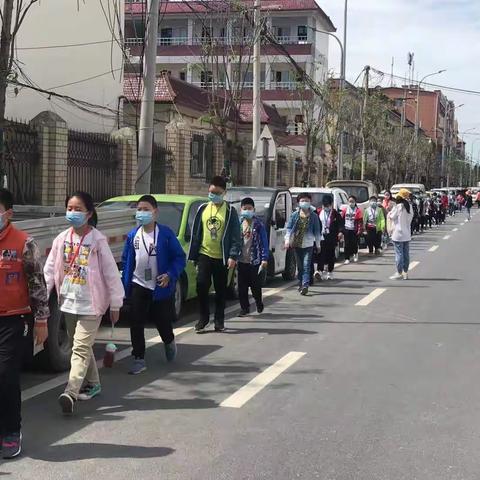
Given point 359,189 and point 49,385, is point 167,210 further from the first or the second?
point 359,189

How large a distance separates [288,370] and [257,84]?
15644 mm

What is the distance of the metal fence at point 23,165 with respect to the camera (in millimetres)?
16011

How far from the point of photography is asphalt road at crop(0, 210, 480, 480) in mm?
4465

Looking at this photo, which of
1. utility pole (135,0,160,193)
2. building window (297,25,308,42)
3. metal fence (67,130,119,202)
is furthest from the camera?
building window (297,25,308,42)

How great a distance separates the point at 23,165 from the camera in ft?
54.7

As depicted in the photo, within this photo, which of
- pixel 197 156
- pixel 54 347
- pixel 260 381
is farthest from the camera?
pixel 197 156

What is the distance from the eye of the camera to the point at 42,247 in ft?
21.2

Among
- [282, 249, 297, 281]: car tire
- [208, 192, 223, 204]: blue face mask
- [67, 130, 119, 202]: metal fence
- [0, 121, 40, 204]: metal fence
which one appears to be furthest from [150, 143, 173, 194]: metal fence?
[208, 192, 223, 204]: blue face mask

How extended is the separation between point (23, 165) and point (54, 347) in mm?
10871

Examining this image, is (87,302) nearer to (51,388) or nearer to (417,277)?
(51,388)

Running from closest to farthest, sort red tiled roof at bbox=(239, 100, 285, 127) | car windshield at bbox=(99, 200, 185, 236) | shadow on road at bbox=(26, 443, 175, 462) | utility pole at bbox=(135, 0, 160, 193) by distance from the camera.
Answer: shadow on road at bbox=(26, 443, 175, 462) < car windshield at bbox=(99, 200, 185, 236) < utility pole at bbox=(135, 0, 160, 193) < red tiled roof at bbox=(239, 100, 285, 127)

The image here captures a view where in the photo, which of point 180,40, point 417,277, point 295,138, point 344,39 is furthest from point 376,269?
point 180,40

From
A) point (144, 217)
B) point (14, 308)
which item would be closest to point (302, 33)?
point (144, 217)

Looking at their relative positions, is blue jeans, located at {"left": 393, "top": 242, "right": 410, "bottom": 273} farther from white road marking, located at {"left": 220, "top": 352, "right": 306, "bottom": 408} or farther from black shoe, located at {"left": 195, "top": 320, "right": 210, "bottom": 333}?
white road marking, located at {"left": 220, "top": 352, "right": 306, "bottom": 408}
